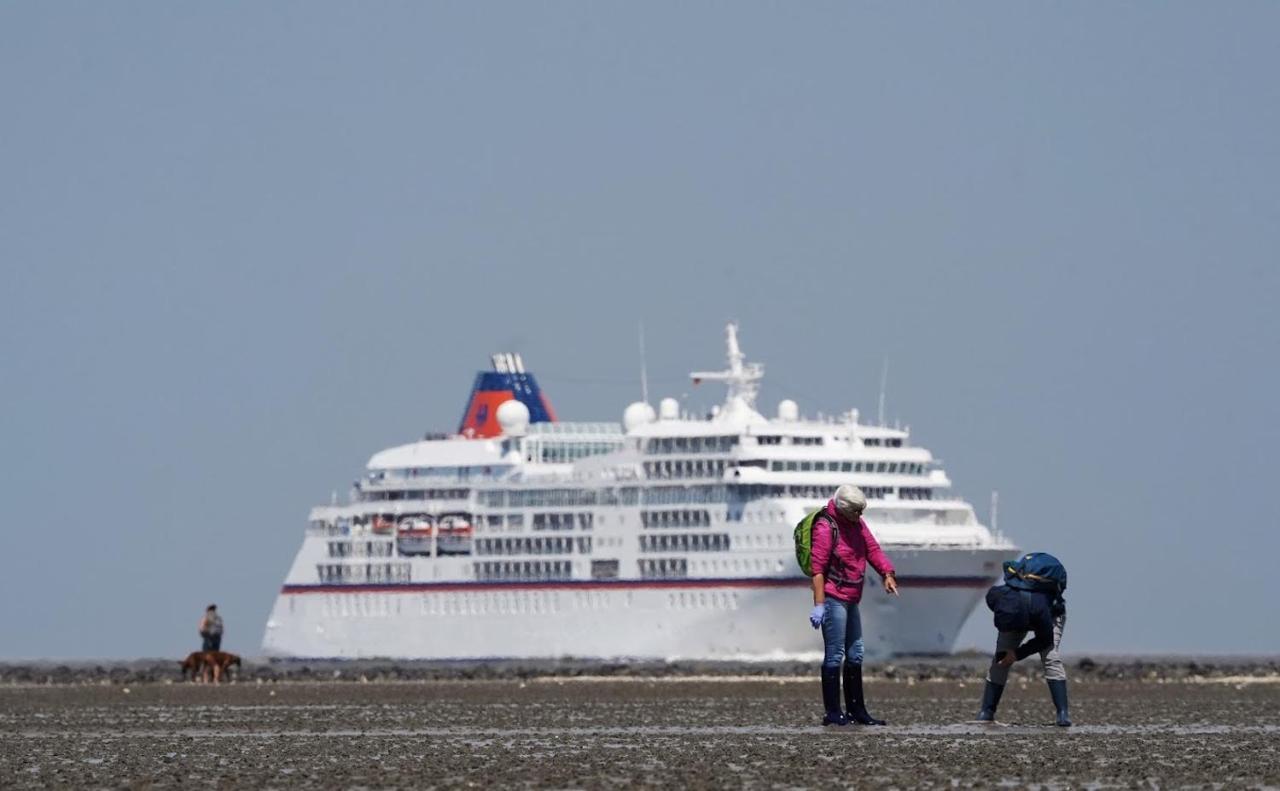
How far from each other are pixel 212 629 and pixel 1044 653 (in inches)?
1186

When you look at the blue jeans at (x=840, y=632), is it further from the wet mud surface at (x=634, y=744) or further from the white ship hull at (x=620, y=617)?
the white ship hull at (x=620, y=617)

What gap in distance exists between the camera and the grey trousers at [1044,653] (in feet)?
65.5

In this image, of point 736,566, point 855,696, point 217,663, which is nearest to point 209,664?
point 217,663

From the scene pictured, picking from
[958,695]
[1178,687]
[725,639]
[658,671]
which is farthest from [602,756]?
[725,639]

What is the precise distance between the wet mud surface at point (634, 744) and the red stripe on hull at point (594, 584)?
143ft

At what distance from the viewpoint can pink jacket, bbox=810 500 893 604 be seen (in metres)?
19.7

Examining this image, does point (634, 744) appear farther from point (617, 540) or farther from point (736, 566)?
point (617, 540)

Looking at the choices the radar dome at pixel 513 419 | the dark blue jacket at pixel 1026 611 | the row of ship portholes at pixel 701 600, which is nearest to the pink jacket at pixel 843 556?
the dark blue jacket at pixel 1026 611

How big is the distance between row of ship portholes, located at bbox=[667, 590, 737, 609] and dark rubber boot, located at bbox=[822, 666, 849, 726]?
2290 inches

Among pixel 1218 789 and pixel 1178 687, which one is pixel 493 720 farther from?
pixel 1178 687

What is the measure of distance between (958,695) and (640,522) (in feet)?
153

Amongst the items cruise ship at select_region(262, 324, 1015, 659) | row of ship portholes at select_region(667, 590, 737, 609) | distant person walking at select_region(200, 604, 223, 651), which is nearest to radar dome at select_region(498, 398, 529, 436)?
cruise ship at select_region(262, 324, 1015, 659)

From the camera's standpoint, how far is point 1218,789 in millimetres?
14648

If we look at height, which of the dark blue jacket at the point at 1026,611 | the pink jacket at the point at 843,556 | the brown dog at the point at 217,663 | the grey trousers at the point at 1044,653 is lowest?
the grey trousers at the point at 1044,653
